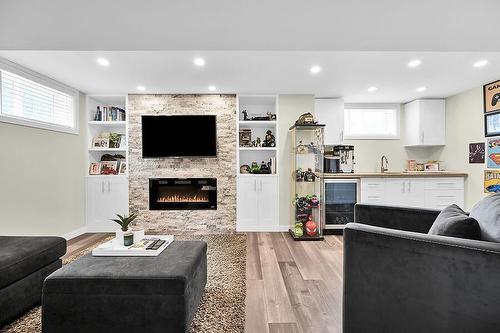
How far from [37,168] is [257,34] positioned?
3.15 metres

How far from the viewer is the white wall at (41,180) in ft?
9.73

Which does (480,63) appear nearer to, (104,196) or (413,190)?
(413,190)

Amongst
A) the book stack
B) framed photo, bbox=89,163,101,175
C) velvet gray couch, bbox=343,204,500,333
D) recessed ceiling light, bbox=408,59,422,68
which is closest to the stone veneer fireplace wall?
the book stack

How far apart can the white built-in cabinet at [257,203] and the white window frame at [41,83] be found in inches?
107

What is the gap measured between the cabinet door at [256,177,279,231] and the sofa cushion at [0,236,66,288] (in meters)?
2.77

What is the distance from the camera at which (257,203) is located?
4.41 meters

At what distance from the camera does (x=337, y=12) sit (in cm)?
264

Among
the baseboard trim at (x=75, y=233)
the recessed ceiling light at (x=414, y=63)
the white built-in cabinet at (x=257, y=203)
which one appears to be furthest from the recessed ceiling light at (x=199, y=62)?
the baseboard trim at (x=75, y=233)

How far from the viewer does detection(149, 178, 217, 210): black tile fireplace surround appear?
4438 millimetres

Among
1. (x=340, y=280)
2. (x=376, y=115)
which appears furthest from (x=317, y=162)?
(x=340, y=280)

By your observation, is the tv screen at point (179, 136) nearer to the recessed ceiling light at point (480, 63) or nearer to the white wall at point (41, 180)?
the white wall at point (41, 180)

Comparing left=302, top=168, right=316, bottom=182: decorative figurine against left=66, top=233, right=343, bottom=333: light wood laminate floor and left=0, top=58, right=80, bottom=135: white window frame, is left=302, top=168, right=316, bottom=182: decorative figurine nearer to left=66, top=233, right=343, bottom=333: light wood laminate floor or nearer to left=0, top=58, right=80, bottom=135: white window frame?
left=66, top=233, right=343, bottom=333: light wood laminate floor

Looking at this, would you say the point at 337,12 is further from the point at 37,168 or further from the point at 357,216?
the point at 37,168

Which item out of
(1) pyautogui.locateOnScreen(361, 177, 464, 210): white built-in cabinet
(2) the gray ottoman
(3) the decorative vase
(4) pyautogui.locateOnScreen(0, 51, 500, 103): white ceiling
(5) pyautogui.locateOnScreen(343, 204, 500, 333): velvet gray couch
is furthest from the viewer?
(1) pyautogui.locateOnScreen(361, 177, 464, 210): white built-in cabinet
